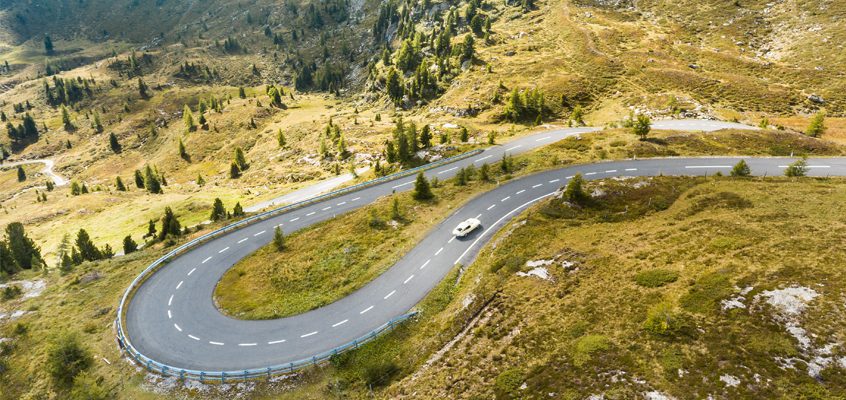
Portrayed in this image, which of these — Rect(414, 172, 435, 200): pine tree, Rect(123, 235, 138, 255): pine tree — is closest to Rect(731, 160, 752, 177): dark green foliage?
Rect(414, 172, 435, 200): pine tree

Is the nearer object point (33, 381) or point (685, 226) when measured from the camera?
point (33, 381)

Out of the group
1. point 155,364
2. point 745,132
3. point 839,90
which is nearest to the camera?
point 155,364

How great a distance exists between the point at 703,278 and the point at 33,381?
176 feet

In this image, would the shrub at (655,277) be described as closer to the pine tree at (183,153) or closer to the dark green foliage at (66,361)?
the dark green foliage at (66,361)

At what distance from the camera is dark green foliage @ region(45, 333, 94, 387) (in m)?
29.2

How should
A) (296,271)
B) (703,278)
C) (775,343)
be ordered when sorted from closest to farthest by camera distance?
(775,343) → (703,278) → (296,271)

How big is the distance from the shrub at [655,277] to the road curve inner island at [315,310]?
1625 cm

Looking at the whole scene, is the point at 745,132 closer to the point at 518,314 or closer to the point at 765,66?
the point at 765,66

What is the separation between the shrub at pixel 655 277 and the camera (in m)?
25.5

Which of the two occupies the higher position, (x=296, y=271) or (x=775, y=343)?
(x=775, y=343)

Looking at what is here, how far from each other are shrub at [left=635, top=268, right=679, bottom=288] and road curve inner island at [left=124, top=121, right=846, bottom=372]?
640 inches

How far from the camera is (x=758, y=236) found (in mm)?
27891

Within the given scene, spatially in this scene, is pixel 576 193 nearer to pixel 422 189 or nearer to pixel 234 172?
pixel 422 189

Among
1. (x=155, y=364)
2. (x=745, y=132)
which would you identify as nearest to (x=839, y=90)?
(x=745, y=132)
